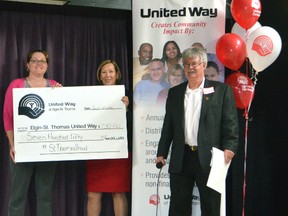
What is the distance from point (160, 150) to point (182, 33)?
1.03 meters

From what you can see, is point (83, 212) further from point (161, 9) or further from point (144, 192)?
point (161, 9)

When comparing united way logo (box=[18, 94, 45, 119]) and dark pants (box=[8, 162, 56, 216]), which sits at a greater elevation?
united way logo (box=[18, 94, 45, 119])

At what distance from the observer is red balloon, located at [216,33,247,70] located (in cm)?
302

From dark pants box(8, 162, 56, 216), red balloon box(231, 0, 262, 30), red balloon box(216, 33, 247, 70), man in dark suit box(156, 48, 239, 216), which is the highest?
red balloon box(231, 0, 262, 30)

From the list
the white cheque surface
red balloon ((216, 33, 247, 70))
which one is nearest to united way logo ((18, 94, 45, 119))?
the white cheque surface

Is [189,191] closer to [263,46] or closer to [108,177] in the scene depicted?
[108,177]

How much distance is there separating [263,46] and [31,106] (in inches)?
73.2

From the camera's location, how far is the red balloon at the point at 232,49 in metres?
3.02

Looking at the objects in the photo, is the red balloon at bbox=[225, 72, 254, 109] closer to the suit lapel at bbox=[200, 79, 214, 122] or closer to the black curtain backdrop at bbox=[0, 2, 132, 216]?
the suit lapel at bbox=[200, 79, 214, 122]

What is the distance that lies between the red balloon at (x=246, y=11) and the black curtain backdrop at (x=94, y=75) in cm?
58

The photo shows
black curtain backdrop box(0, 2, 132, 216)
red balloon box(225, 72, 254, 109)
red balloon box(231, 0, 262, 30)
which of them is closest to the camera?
red balloon box(231, 0, 262, 30)

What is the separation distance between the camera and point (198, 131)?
9.23 ft

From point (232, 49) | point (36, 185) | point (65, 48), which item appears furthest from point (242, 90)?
point (36, 185)

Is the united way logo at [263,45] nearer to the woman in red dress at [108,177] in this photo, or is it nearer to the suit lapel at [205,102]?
the suit lapel at [205,102]
